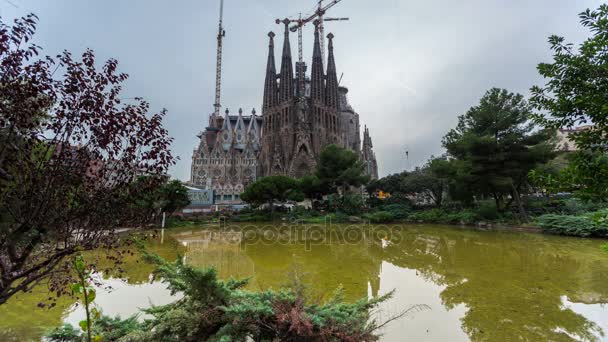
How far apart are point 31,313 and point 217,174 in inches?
1862

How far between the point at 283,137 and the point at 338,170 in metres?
19.5

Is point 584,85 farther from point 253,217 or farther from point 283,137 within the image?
point 283,137

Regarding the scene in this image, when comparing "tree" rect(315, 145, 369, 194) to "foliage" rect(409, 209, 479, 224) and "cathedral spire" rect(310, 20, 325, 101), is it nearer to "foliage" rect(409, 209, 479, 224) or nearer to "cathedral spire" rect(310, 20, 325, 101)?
"foliage" rect(409, 209, 479, 224)

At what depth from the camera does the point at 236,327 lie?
87.2 inches

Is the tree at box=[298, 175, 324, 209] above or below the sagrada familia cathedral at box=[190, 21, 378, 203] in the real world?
below

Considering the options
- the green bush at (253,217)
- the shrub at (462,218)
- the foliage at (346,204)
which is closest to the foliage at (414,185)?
the shrub at (462,218)

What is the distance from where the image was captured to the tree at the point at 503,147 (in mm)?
16297

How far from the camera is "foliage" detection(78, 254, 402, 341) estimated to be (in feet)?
7.24

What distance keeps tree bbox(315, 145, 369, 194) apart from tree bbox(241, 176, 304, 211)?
11.2 ft

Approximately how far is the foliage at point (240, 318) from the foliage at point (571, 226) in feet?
48.4

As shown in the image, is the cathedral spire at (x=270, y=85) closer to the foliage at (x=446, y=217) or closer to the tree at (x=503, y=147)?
the foliage at (x=446, y=217)

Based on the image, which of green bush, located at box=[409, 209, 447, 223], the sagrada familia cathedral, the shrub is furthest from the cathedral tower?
the shrub

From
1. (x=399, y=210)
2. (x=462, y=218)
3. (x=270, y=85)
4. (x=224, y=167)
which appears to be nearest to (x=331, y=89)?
(x=270, y=85)

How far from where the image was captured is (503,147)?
16938mm
